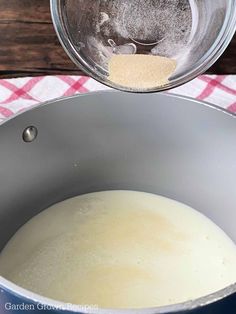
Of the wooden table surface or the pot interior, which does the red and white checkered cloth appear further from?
the pot interior

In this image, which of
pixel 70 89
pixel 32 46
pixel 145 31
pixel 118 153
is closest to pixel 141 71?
pixel 145 31

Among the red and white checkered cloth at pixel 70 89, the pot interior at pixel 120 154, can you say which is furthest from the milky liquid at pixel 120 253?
the red and white checkered cloth at pixel 70 89

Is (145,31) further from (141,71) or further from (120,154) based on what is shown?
(120,154)

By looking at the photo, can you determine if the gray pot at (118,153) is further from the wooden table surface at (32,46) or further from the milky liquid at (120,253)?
the wooden table surface at (32,46)

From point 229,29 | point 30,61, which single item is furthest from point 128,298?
point 30,61

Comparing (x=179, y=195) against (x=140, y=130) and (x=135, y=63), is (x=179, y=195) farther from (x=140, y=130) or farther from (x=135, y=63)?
(x=135, y=63)

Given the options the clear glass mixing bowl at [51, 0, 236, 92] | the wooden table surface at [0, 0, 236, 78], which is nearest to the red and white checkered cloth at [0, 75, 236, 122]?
the wooden table surface at [0, 0, 236, 78]
